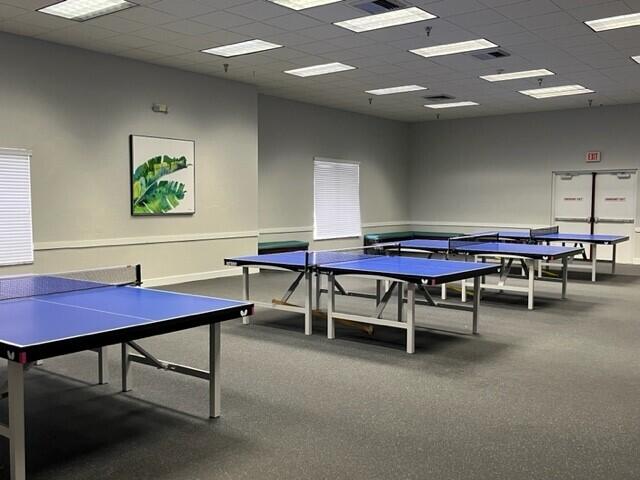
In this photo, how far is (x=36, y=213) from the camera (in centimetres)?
781

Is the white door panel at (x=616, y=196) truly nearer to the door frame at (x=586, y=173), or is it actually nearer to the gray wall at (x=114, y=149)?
the door frame at (x=586, y=173)

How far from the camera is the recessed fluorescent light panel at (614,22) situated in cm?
695

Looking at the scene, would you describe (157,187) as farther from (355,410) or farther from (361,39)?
(355,410)

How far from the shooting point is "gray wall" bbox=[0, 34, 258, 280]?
25.5 ft

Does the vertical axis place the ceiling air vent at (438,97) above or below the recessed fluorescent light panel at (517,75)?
below

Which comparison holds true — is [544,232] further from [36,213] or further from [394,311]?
[36,213]

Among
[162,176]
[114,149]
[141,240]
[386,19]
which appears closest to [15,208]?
[114,149]

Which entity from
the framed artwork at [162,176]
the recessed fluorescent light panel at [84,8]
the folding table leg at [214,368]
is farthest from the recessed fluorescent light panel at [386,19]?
the folding table leg at [214,368]

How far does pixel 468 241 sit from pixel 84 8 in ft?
19.0

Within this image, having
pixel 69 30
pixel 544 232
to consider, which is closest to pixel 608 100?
pixel 544 232

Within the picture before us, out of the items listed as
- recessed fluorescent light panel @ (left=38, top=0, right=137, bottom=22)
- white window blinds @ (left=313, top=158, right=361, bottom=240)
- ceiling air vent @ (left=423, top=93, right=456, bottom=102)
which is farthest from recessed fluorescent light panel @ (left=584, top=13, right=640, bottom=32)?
white window blinds @ (left=313, top=158, right=361, bottom=240)

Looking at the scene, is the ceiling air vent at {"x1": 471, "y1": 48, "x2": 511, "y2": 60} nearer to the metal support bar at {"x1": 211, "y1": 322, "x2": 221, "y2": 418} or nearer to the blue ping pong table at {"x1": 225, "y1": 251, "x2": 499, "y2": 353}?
the blue ping pong table at {"x1": 225, "y1": 251, "x2": 499, "y2": 353}

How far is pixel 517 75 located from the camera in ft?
33.2

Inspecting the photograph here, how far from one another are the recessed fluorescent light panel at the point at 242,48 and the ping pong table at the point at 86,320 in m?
4.45
